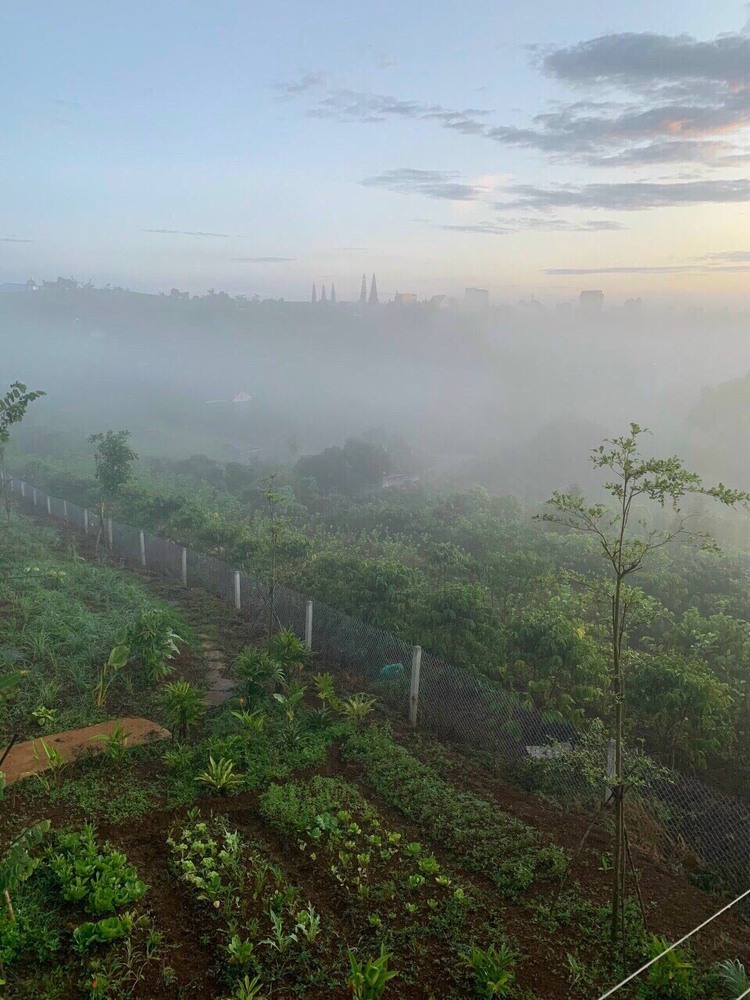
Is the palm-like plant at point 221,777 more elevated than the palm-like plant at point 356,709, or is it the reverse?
the palm-like plant at point 221,777

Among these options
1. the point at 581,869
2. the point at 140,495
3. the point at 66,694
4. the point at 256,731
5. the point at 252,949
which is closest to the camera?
the point at 252,949

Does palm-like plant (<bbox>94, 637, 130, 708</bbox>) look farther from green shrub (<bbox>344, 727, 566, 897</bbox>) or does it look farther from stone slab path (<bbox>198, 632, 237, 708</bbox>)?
green shrub (<bbox>344, 727, 566, 897</bbox>)

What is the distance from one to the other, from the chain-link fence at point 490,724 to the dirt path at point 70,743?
275 cm

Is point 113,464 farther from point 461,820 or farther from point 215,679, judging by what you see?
point 461,820

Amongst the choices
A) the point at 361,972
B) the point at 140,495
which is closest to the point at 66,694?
the point at 361,972

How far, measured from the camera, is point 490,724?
7.06 m

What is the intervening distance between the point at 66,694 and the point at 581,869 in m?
6.21

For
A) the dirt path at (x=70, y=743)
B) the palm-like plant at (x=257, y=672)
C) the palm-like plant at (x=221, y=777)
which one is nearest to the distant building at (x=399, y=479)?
the palm-like plant at (x=257, y=672)

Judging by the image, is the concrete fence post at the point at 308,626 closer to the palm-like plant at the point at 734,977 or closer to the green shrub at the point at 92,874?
the green shrub at the point at 92,874

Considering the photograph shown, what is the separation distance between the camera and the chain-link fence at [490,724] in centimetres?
542

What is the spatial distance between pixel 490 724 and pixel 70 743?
4.51 meters

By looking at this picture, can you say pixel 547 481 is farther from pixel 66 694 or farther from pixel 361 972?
pixel 361 972

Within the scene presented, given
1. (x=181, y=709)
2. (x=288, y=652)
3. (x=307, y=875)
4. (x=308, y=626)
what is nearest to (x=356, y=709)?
(x=288, y=652)

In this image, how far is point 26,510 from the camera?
825 inches
